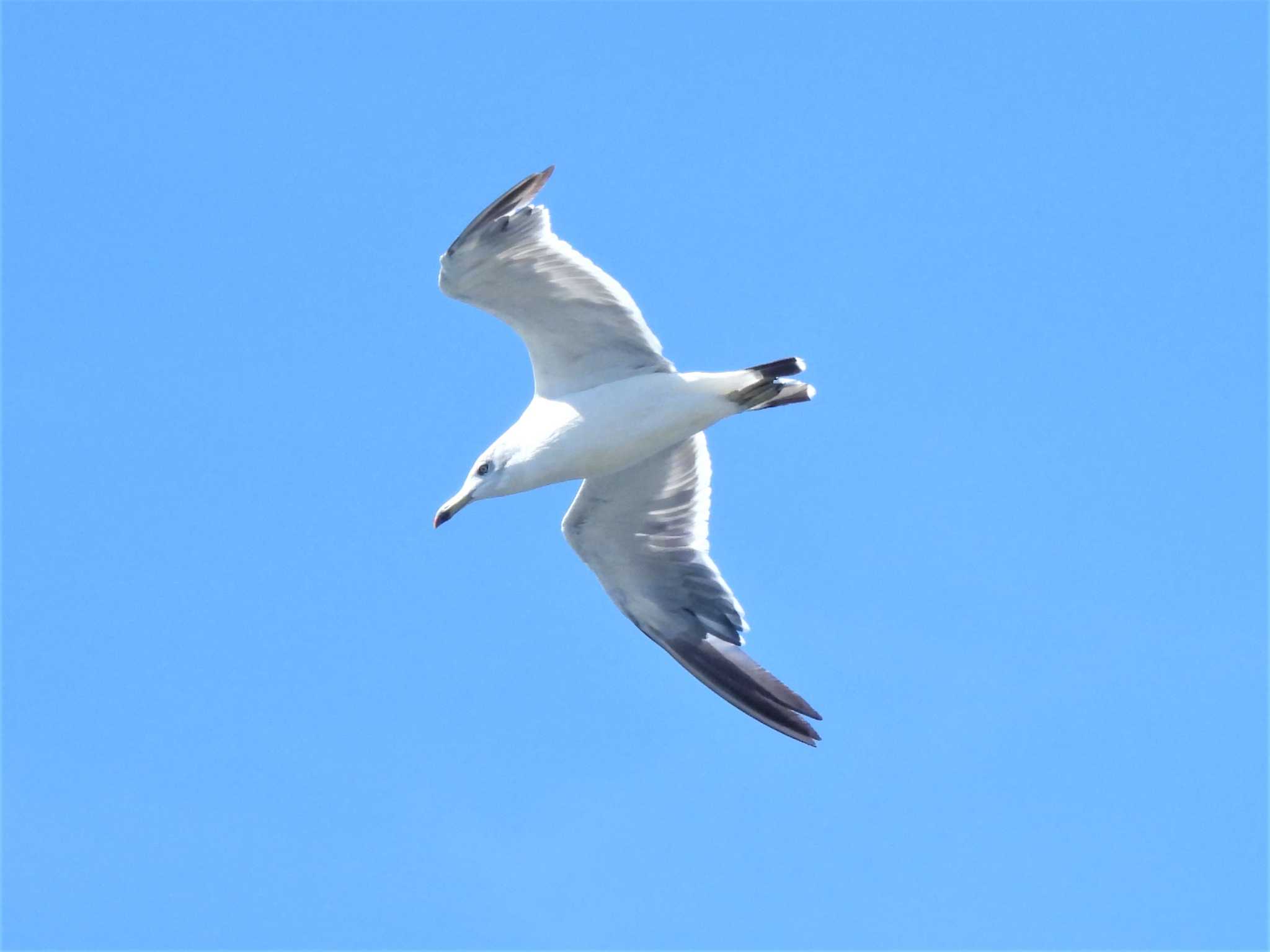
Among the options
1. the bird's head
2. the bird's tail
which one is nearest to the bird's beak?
the bird's head

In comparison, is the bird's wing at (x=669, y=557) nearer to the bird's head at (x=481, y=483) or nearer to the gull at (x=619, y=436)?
the gull at (x=619, y=436)

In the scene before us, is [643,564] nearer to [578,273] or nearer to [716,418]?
[716,418]

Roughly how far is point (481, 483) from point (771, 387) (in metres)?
2.17

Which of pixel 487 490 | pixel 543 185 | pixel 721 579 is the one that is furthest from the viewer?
pixel 721 579

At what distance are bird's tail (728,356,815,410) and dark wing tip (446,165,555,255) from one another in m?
1.89

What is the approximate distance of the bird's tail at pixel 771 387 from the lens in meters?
14.0

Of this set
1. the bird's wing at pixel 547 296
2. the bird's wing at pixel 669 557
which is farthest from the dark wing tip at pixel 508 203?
the bird's wing at pixel 669 557

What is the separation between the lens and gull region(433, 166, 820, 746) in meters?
13.8

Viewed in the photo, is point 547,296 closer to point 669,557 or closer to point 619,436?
point 619,436

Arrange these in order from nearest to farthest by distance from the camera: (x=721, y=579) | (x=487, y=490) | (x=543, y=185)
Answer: (x=543, y=185), (x=487, y=490), (x=721, y=579)

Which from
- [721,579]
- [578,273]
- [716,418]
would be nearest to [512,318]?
[578,273]

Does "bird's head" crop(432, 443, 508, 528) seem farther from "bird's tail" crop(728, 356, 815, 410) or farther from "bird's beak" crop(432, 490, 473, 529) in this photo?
"bird's tail" crop(728, 356, 815, 410)

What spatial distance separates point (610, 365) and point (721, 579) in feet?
7.02

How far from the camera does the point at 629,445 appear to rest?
47.1ft
